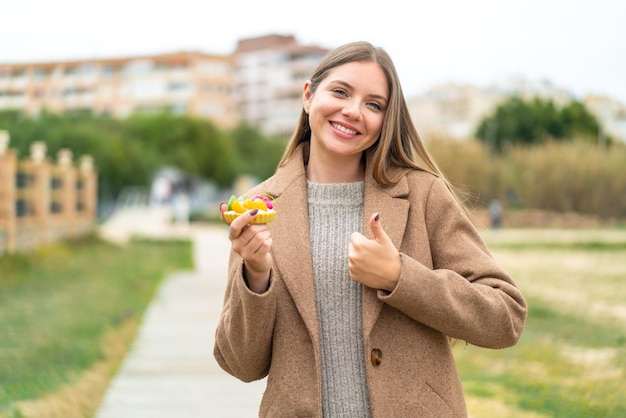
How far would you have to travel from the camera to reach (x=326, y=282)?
2.18 meters

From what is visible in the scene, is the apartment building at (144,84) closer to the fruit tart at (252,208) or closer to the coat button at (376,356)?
the fruit tart at (252,208)

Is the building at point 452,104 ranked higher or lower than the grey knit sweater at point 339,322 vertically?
lower

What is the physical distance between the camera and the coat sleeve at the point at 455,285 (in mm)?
2029

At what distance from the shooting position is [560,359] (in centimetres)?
764

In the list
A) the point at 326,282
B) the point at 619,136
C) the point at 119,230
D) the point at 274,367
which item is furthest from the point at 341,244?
the point at 619,136

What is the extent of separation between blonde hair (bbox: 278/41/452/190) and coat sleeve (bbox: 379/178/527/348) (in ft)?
0.32

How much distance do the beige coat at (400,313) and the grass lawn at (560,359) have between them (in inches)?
146

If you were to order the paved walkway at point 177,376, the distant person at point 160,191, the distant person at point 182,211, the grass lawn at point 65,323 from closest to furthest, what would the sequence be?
the paved walkway at point 177,376, the grass lawn at point 65,323, the distant person at point 182,211, the distant person at point 160,191

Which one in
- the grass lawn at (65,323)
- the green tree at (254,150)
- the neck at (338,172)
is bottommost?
the green tree at (254,150)

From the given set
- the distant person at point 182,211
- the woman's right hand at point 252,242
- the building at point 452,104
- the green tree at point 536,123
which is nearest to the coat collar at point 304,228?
the woman's right hand at point 252,242

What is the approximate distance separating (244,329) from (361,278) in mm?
318

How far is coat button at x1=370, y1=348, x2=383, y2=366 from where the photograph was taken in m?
2.07

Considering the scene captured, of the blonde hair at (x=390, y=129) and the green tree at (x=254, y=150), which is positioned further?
the green tree at (x=254, y=150)

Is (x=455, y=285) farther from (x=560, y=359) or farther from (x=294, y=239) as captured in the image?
(x=560, y=359)
